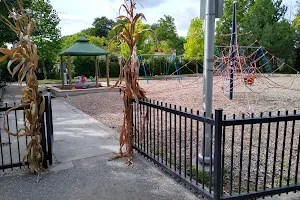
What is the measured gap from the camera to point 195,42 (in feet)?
99.3

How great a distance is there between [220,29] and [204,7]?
1254 inches

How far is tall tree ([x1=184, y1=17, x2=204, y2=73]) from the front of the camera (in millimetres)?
30312

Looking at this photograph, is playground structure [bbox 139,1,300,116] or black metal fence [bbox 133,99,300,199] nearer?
black metal fence [bbox 133,99,300,199]

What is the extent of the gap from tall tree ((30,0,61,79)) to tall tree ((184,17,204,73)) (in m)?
16.1

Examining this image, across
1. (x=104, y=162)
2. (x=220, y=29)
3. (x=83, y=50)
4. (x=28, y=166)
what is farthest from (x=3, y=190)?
(x=220, y=29)

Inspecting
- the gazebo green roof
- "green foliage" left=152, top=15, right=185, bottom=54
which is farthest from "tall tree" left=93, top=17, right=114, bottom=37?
the gazebo green roof

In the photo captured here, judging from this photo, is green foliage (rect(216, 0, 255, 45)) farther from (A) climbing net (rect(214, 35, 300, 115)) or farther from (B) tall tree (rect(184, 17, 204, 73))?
(A) climbing net (rect(214, 35, 300, 115))

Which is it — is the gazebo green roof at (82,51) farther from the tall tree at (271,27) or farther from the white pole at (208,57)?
the tall tree at (271,27)

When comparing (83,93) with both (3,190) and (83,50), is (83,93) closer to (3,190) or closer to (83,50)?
(83,50)

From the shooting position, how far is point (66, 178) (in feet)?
9.87

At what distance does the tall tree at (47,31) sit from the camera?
810 inches

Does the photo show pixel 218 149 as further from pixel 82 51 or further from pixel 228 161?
pixel 82 51

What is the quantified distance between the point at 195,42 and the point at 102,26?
39.2m

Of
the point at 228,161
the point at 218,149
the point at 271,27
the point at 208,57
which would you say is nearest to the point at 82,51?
the point at 208,57
